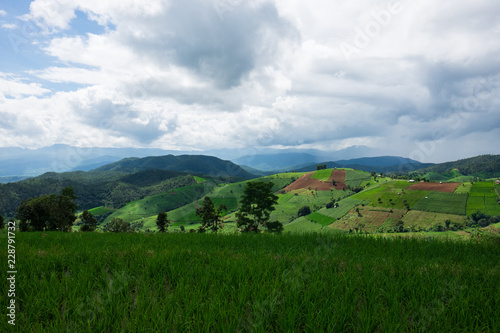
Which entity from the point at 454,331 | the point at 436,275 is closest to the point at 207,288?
the point at 454,331

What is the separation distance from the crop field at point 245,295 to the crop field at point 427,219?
192 meters

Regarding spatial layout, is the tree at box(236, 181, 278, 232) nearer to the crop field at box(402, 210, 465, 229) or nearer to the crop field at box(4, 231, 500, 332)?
the crop field at box(4, 231, 500, 332)

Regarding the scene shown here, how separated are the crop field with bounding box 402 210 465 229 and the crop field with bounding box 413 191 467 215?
23.6 feet

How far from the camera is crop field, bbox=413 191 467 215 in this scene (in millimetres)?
177875

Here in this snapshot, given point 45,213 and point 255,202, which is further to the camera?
point 45,213

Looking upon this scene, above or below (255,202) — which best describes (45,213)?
below

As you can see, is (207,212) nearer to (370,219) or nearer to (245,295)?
(245,295)

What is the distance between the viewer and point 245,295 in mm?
4391

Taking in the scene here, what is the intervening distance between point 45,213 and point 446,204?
788ft

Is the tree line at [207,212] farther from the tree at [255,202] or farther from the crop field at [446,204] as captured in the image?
the crop field at [446,204]

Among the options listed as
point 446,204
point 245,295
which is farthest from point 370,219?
point 245,295

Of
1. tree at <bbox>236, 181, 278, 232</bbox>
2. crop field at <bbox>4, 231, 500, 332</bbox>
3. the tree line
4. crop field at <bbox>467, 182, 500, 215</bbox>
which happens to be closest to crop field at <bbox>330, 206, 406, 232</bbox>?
crop field at <bbox>467, 182, 500, 215</bbox>

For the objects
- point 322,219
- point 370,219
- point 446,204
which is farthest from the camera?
point 322,219

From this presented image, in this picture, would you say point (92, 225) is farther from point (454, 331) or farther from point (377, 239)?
point (454, 331)
